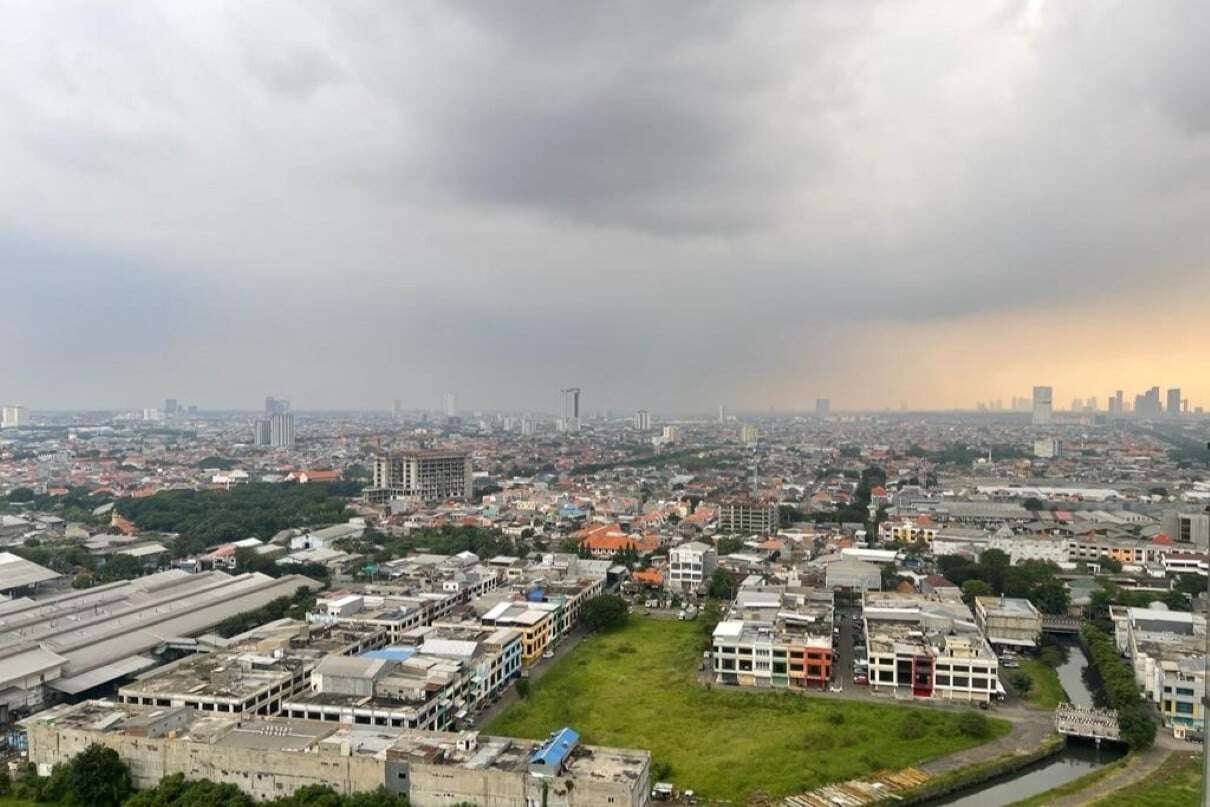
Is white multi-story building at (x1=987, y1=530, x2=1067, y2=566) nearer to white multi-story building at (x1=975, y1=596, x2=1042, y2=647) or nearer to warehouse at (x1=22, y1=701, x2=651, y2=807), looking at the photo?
white multi-story building at (x1=975, y1=596, x2=1042, y2=647)

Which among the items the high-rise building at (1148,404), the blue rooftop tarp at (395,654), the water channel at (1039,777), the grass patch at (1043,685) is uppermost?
the high-rise building at (1148,404)

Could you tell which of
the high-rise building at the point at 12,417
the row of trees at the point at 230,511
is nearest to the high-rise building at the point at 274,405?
the high-rise building at the point at 12,417

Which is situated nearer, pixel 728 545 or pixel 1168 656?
pixel 1168 656

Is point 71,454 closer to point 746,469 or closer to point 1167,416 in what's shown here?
point 746,469

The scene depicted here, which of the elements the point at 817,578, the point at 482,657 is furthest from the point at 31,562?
the point at 817,578

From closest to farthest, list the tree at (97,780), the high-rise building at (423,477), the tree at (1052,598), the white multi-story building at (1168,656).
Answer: the tree at (97,780) < the white multi-story building at (1168,656) < the tree at (1052,598) < the high-rise building at (423,477)

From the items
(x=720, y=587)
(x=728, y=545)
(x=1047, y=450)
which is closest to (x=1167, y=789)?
(x=720, y=587)

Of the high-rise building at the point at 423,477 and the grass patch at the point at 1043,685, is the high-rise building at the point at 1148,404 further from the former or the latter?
the grass patch at the point at 1043,685

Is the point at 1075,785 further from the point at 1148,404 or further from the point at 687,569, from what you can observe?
the point at 1148,404
